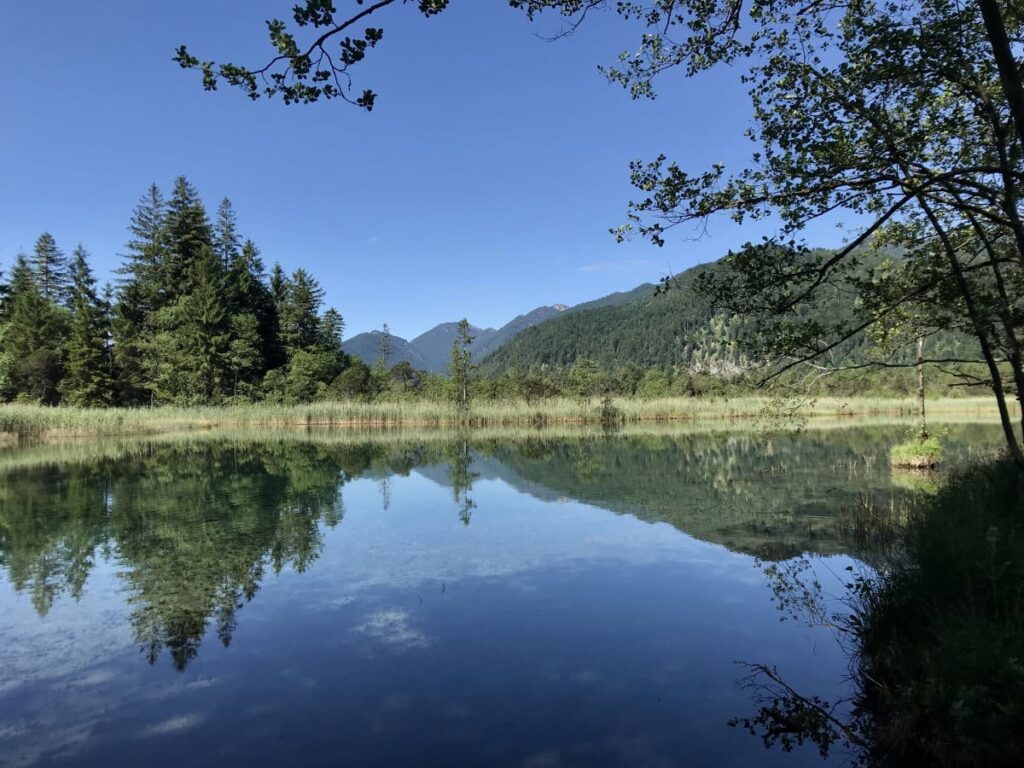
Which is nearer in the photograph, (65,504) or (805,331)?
(805,331)

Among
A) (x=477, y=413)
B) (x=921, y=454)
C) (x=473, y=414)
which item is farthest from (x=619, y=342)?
(x=921, y=454)

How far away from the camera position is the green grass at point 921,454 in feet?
45.5

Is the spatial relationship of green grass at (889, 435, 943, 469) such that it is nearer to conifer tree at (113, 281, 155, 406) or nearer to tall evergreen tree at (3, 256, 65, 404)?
conifer tree at (113, 281, 155, 406)

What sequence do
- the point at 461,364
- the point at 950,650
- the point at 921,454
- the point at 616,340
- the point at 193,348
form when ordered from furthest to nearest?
the point at 616,340
the point at 193,348
the point at 461,364
the point at 921,454
the point at 950,650

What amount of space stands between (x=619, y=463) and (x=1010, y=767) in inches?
594

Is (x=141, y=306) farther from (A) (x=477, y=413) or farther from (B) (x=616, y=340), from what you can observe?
(B) (x=616, y=340)

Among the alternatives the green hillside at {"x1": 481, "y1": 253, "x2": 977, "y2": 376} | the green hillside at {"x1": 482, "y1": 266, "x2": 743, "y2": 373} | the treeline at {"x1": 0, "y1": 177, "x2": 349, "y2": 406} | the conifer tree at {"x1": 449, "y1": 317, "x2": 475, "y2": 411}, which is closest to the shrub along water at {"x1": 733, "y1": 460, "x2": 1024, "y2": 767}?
the conifer tree at {"x1": 449, "y1": 317, "x2": 475, "y2": 411}

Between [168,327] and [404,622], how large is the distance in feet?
155

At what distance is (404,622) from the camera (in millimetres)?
5711

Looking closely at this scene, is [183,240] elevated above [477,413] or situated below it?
above

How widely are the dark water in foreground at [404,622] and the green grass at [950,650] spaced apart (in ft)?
1.70

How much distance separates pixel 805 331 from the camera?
18.9 feet

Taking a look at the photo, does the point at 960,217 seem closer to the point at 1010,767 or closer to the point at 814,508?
the point at 814,508

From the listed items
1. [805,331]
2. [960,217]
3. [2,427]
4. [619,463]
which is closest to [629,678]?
[805,331]
